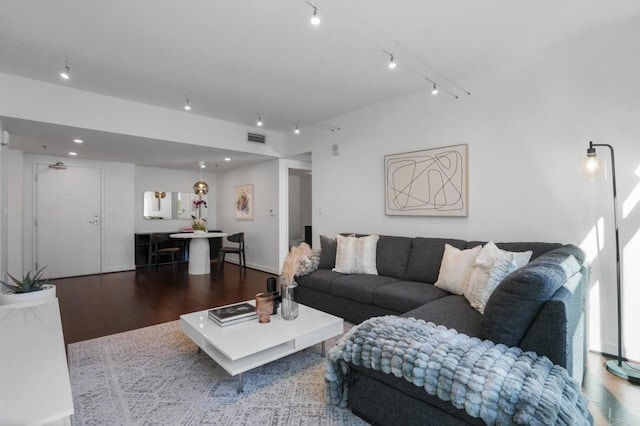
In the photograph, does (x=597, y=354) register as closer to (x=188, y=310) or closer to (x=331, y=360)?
(x=331, y=360)

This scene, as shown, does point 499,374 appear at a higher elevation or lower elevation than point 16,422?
lower

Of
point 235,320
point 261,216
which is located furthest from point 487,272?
point 261,216

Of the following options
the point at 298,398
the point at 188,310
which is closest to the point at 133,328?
the point at 188,310

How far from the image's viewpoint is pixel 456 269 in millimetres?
2725

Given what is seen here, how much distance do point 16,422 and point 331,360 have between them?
1.35m

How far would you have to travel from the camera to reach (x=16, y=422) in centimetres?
84

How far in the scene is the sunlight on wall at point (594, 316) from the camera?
2568 millimetres

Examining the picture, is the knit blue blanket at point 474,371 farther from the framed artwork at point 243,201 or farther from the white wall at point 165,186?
the white wall at point 165,186

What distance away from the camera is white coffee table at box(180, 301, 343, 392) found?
6.33ft

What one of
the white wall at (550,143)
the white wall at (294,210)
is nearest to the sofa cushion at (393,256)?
the white wall at (550,143)

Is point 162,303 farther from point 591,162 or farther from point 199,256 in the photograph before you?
point 591,162

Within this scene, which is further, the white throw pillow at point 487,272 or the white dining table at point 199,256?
the white dining table at point 199,256

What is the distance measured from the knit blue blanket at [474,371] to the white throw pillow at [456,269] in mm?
Answer: 1079

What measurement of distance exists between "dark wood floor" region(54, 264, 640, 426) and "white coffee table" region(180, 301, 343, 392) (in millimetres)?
1368
